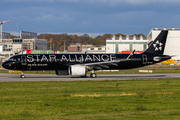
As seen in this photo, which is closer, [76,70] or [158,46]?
[76,70]

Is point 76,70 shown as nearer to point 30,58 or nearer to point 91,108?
point 30,58

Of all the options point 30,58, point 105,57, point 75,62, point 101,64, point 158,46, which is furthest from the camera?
point 158,46

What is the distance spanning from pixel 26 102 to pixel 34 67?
2431 cm

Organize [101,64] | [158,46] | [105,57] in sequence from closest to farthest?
[101,64]
[105,57]
[158,46]

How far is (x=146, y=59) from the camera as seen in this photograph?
45.0 m

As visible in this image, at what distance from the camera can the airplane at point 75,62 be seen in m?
42.2

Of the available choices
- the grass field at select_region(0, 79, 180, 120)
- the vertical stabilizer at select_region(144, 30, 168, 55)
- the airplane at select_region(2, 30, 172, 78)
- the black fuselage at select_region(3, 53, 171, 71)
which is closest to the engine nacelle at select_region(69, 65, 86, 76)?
the airplane at select_region(2, 30, 172, 78)

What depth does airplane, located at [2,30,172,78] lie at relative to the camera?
42156 millimetres

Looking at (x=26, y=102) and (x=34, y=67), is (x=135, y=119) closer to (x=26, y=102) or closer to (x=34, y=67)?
(x=26, y=102)

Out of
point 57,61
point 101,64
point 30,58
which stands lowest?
point 101,64

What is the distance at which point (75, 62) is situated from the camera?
142 ft

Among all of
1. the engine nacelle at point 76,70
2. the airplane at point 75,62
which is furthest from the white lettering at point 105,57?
the engine nacelle at point 76,70

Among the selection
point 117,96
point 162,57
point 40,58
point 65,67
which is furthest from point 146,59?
point 117,96

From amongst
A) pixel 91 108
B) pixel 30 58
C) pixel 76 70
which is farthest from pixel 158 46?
pixel 91 108
